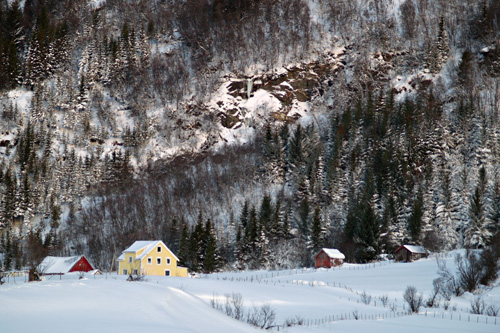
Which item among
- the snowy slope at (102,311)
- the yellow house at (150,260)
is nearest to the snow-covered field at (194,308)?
the snowy slope at (102,311)

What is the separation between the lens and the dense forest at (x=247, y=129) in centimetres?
7306

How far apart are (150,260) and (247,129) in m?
64.9

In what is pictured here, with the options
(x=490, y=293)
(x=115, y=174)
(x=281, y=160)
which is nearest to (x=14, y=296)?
(x=490, y=293)

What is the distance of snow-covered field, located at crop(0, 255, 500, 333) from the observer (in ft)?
37.5

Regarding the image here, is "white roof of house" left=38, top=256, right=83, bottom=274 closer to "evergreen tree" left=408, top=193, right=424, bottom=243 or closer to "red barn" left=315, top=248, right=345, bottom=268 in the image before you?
"red barn" left=315, top=248, right=345, bottom=268

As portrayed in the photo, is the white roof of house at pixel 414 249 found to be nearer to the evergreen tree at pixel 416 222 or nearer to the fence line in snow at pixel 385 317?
the evergreen tree at pixel 416 222

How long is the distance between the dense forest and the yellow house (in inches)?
179

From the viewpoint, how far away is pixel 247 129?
11538 cm

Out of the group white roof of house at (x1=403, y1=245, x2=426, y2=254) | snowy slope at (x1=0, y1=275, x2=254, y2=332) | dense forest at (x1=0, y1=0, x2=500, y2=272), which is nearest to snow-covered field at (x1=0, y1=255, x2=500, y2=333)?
snowy slope at (x1=0, y1=275, x2=254, y2=332)

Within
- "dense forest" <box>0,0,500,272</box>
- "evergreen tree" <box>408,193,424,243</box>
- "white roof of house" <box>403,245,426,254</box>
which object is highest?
"dense forest" <box>0,0,500,272</box>

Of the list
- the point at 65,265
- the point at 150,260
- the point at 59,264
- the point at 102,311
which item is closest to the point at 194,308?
the point at 102,311

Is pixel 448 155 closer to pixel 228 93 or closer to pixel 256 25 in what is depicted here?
pixel 228 93

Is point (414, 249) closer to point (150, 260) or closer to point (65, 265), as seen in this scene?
point (150, 260)

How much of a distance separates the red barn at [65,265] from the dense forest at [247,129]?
4083mm
